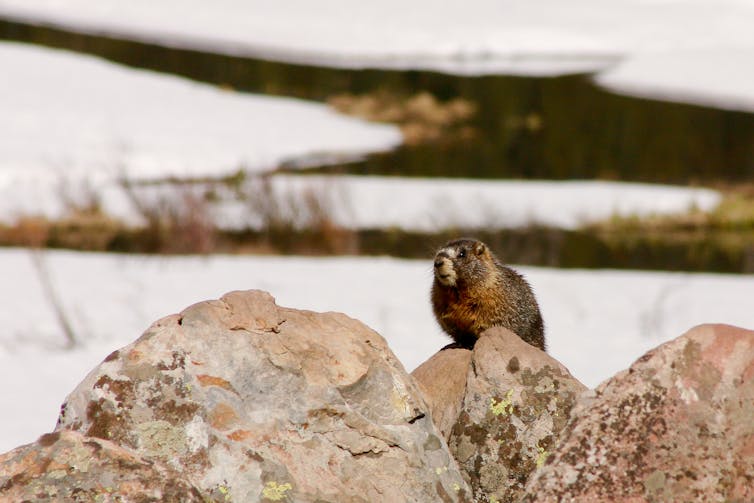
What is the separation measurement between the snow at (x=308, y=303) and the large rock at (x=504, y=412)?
387 centimetres

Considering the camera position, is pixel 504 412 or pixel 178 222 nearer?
pixel 504 412

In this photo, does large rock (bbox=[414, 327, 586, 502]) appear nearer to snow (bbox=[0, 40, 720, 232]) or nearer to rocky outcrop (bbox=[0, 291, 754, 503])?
rocky outcrop (bbox=[0, 291, 754, 503])

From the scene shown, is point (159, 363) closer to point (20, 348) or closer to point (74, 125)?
point (20, 348)

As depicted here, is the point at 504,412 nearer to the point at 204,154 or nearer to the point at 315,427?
the point at 315,427

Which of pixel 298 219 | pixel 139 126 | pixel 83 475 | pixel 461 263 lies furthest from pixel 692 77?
pixel 83 475

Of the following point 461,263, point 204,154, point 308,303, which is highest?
point 461,263

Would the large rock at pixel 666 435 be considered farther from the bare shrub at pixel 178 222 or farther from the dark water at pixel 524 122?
the dark water at pixel 524 122

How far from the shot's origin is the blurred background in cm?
1347

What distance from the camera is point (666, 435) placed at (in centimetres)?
405

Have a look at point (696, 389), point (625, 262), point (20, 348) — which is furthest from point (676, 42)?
point (696, 389)

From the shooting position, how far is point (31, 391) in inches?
373

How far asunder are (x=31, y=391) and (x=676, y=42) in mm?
28814

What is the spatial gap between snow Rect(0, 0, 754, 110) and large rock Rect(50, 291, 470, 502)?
29.0 metres

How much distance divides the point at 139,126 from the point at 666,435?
23912mm
